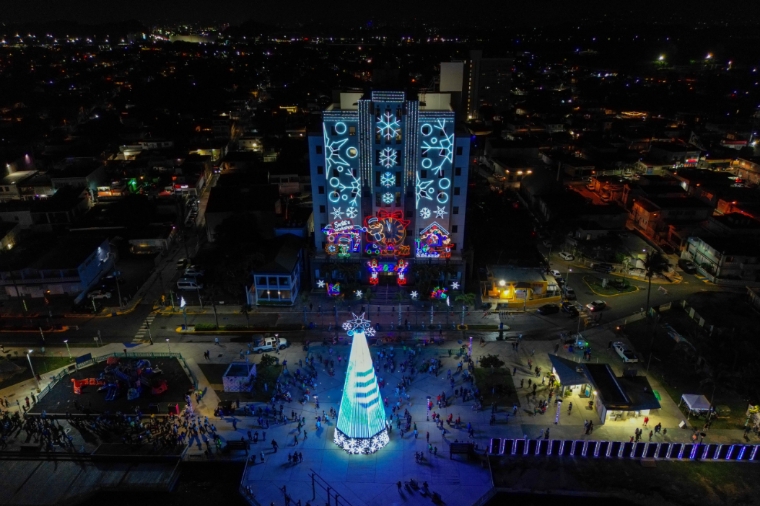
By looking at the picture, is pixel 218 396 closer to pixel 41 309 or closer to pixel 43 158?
pixel 41 309

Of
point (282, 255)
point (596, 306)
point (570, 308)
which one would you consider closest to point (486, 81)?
point (596, 306)

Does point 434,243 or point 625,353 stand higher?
point 434,243

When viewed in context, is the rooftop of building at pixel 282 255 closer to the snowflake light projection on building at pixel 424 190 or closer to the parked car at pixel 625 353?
the snowflake light projection on building at pixel 424 190

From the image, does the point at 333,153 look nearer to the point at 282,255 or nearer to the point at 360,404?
the point at 282,255

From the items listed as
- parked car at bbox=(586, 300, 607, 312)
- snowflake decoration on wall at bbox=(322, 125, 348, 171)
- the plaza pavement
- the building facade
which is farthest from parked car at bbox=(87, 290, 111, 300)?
parked car at bbox=(586, 300, 607, 312)

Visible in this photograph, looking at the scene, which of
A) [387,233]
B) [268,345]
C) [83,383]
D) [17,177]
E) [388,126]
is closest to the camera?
[83,383]

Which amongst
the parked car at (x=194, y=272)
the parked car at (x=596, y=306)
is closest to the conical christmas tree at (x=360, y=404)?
the parked car at (x=596, y=306)

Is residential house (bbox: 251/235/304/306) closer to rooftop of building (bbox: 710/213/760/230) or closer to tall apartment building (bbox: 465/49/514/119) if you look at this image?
rooftop of building (bbox: 710/213/760/230)
